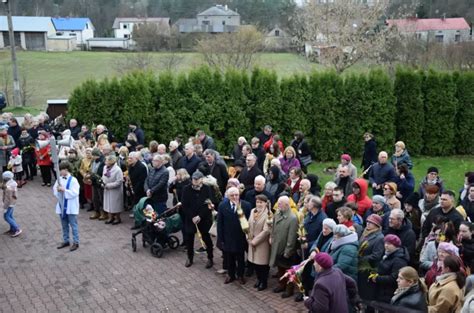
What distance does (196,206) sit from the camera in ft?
29.7

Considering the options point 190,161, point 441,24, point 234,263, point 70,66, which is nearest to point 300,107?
point 190,161

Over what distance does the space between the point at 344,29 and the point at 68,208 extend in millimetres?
19680

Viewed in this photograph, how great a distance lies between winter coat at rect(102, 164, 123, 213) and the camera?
37.3 feet

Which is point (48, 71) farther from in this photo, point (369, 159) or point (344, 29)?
point (369, 159)

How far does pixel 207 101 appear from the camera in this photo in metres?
17.7

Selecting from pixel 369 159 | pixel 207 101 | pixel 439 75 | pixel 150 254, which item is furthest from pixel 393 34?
pixel 150 254

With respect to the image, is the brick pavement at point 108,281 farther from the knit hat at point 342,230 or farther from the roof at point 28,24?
the roof at point 28,24

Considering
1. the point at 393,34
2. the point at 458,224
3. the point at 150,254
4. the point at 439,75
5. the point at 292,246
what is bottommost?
the point at 150,254

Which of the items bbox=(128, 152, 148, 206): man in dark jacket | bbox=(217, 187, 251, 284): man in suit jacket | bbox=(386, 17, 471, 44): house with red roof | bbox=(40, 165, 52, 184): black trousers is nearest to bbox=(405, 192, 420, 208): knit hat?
bbox=(217, 187, 251, 284): man in suit jacket

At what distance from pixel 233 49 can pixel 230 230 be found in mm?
26085

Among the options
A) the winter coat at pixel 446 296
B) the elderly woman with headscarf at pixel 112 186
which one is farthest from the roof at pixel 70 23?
the winter coat at pixel 446 296

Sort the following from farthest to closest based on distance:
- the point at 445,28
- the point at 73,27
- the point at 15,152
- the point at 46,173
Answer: the point at 73,27 → the point at 445,28 → the point at 46,173 → the point at 15,152

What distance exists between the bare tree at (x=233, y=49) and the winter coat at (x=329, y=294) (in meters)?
28.0

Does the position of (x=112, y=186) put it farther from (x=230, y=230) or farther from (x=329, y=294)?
(x=329, y=294)
